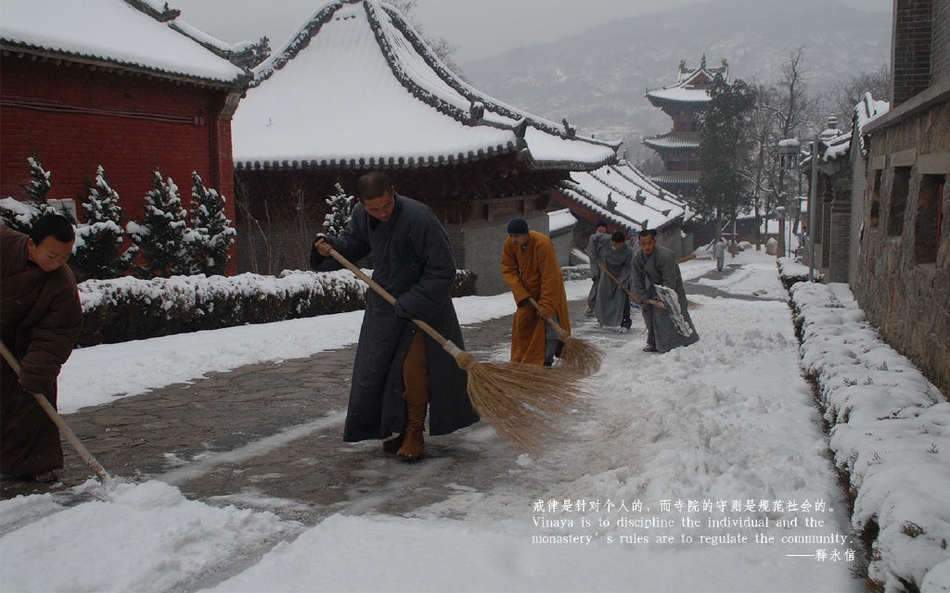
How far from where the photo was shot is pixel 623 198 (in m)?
34.1

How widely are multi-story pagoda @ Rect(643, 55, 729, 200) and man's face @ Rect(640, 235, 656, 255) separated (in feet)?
154

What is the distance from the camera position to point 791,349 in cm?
836

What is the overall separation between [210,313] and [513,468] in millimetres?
6054

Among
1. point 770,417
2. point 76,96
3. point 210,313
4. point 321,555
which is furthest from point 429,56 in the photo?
point 321,555

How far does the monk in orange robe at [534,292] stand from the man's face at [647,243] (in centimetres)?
170

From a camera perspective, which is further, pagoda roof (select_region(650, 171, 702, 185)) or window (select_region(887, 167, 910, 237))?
pagoda roof (select_region(650, 171, 702, 185))

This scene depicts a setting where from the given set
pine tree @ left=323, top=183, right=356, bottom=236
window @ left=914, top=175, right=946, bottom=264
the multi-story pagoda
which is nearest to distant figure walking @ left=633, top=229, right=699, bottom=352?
window @ left=914, top=175, right=946, bottom=264

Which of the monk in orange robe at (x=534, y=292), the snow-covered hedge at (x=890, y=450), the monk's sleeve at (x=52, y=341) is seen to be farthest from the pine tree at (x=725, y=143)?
the monk's sleeve at (x=52, y=341)

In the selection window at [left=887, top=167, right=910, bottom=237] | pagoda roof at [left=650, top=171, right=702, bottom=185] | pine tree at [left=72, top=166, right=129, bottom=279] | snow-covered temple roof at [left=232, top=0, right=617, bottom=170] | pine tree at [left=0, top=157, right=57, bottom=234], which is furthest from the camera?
pagoda roof at [left=650, top=171, right=702, bottom=185]

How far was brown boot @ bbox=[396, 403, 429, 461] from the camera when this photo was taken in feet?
15.4

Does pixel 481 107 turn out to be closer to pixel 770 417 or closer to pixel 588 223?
pixel 770 417

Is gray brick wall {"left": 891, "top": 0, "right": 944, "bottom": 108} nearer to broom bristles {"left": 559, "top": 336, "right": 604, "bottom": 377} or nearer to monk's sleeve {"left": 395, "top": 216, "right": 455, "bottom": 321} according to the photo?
broom bristles {"left": 559, "top": 336, "right": 604, "bottom": 377}

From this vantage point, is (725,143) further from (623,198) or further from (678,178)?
(678,178)

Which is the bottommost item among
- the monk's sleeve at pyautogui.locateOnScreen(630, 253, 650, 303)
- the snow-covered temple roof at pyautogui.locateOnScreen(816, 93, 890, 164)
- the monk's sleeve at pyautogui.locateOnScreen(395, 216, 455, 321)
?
the monk's sleeve at pyautogui.locateOnScreen(630, 253, 650, 303)
